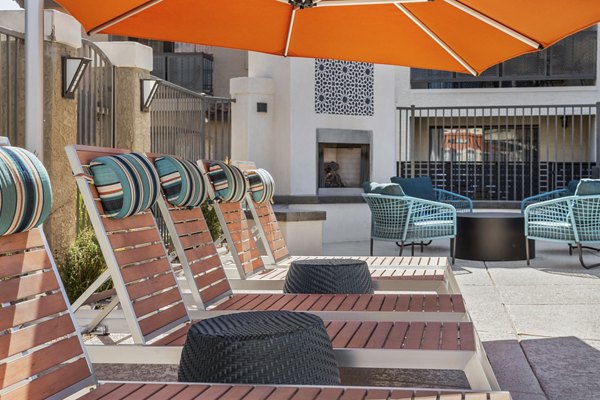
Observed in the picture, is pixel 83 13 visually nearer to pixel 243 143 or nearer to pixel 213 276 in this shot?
pixel 213 276

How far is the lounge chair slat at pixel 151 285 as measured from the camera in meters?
3.12

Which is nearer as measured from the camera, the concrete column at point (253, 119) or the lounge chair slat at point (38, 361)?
the lounge chair slat at point (38, 361)

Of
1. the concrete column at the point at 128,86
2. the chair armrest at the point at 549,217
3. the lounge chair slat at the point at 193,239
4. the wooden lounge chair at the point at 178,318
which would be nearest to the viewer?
the wooden lounge chair at the point at 178,318

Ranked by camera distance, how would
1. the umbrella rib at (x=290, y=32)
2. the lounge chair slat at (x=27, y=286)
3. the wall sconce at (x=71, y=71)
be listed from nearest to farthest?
1. the lounge chair slat at (x=27, y=286)
2. the umbrella rib at (x=290, y=32)
3. the wall sconce at (x=71, y=71)

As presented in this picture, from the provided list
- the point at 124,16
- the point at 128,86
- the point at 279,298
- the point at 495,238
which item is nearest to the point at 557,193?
the point at 495,238

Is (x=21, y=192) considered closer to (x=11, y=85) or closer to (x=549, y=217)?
(x=11, y=85)

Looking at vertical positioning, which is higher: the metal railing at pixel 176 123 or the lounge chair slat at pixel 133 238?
the metal railing at pixel 176 123

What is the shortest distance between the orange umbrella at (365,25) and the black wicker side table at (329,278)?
1.60 metres

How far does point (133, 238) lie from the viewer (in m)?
3.31

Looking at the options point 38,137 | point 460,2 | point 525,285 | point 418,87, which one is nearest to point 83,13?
point 38,137

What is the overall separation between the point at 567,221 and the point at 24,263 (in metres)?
7.33

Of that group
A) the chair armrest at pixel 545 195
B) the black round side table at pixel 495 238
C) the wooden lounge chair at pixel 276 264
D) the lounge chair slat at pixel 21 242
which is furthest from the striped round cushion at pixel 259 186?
the chair armrest at pixel 545 195

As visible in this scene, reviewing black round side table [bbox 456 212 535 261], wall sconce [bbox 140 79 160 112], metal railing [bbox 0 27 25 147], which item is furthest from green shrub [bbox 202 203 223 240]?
metal railing [bbox 0 27 25 147]

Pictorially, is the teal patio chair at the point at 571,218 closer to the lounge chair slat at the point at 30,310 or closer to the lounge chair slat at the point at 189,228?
the lounge chair slat at the point at 189,228
